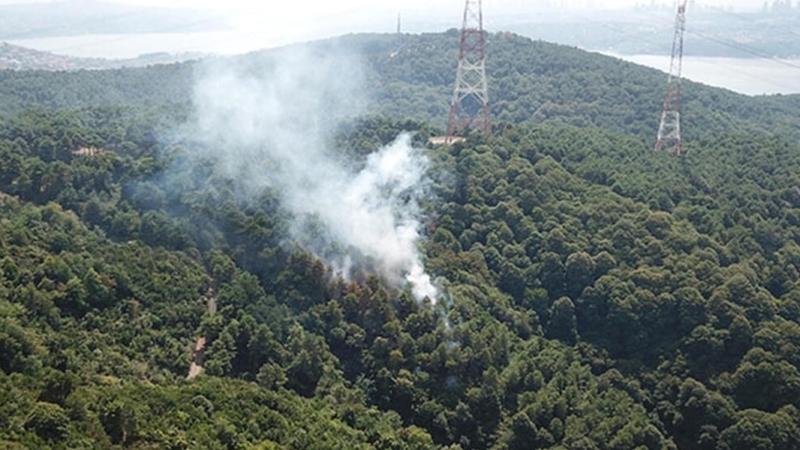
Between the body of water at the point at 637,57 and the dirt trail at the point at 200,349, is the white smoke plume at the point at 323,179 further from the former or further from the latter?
the body of water at the point at 637,57

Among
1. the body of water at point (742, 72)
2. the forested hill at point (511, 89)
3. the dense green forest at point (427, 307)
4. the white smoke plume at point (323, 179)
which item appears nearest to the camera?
the dense green forest at point (427, 307)

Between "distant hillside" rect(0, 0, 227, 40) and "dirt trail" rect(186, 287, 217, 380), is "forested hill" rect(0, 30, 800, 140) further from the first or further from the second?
"distant hillside" rect(0, 0, 227, 40)

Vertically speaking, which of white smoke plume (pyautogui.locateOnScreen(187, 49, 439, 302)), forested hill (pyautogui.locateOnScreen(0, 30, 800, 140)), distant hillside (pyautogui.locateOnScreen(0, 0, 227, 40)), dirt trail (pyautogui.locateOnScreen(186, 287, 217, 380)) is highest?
distant hillside (pyautogui.locateOnScreen(0, 0, 227, 40))

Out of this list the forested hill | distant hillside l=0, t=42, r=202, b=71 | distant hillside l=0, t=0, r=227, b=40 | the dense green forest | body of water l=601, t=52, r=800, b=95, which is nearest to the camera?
the dense green forest

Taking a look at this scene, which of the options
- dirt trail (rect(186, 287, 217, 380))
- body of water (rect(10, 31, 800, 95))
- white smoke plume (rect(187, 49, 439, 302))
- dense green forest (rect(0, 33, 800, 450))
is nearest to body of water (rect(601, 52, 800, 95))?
body of water (rect(10, 31, 800, 95))

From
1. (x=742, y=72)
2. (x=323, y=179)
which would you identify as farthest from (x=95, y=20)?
(x=323, y=179)

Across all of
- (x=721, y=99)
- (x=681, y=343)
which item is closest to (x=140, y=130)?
(x=681, y=343)

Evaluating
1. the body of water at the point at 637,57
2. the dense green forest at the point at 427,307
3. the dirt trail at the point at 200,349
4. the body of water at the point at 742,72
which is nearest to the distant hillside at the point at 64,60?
the body of water at the point at 637,57
